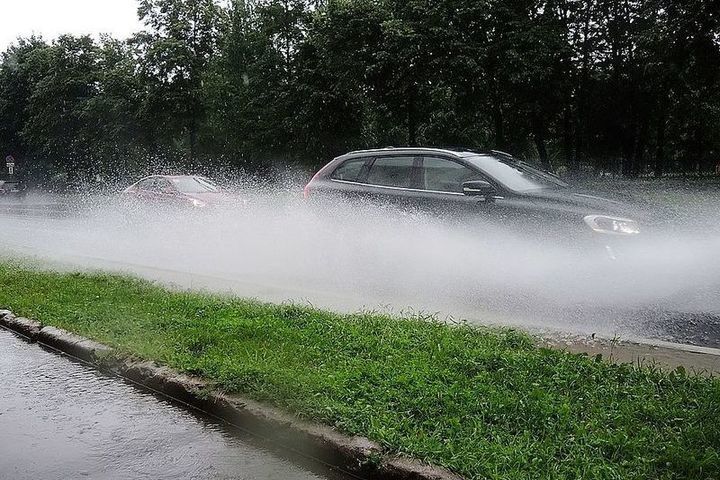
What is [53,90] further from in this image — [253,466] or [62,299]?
[253,466]

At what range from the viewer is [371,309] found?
21.9ft

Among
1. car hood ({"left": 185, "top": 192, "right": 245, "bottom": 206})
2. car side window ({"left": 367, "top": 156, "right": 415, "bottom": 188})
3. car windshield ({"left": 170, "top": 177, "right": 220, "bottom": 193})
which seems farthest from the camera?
car windshield ({"left": 170, "top": 177, "right": 220, "bottom": 193})

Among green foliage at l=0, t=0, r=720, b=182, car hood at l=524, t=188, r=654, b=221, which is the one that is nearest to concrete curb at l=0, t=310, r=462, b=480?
car hood at l=524, t=188, r=654, b=221

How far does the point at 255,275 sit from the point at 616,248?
4642mm

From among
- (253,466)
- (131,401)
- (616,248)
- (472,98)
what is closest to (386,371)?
(253,466)

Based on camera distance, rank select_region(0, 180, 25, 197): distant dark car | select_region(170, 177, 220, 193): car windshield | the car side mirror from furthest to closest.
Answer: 1. select_region(0, 180, 25, 197): distant dark car
2. select_region(170, 177, 220, 193): car windshield
3. the car side mirror

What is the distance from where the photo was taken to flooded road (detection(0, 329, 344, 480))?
3.54 meters

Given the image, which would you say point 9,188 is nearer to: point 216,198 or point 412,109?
point 412,109

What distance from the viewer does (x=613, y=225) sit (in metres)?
7.13

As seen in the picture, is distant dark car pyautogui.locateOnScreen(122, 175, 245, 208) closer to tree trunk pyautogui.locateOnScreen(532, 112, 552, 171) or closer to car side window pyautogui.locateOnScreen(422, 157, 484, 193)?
car side window pyautogui.locateOnScreen(422, 157, 484, 193)

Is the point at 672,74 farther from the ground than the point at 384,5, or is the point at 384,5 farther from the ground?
the point at 384,5

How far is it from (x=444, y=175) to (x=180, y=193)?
9.51 metres

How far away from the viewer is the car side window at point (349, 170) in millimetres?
9641

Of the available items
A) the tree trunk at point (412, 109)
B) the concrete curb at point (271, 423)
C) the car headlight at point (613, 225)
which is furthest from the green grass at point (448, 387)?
the tree trunk at point (412, 109)
